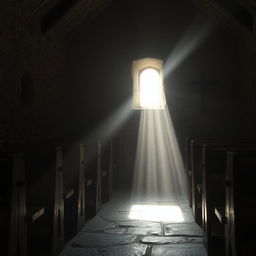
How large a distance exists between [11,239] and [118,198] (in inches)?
177

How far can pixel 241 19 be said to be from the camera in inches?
277

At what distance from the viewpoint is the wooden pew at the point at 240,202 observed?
7.07 feet

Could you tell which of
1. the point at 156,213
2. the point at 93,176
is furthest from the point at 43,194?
the point at 156,213

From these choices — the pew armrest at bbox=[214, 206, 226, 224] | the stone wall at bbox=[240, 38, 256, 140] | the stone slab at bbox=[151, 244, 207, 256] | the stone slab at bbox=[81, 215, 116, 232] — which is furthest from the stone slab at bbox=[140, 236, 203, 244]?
the stone wall at bbox=[240, 38, 256, 140]

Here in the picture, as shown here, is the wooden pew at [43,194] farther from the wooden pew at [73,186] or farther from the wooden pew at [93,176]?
the wooden pew at [93,176]

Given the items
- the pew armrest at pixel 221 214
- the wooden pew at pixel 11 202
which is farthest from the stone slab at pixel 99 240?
the wooden pew at pixel 11 202

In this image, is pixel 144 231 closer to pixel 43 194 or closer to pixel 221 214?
pixel 43 194

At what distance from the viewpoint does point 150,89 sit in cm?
861

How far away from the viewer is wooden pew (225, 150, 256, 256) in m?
2.15

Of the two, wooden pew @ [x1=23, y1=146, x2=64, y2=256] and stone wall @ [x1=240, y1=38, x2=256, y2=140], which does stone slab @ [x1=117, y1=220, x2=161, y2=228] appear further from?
stone wall @ [x1=240, y1=38, x2=256, y2=140]

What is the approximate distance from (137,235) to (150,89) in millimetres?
5143

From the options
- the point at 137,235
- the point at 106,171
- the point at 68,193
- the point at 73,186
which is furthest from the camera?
the point at 106,171

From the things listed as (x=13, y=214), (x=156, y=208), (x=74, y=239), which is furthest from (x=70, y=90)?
(x=13, y=214)

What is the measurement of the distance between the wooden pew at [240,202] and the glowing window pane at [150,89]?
6129 mm
